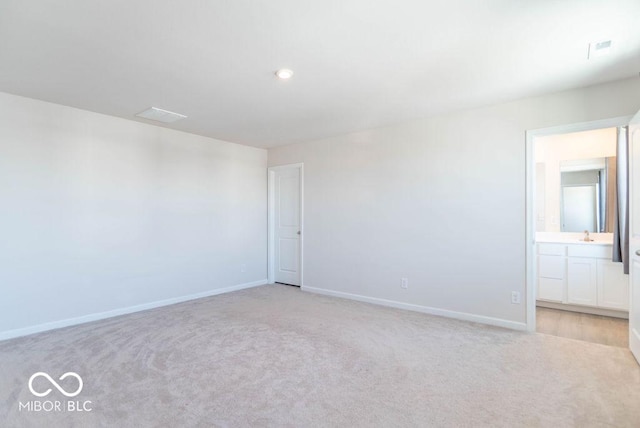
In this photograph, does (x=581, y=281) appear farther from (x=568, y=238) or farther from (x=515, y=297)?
(x=515, y=297)

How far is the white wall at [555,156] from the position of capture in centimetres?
432

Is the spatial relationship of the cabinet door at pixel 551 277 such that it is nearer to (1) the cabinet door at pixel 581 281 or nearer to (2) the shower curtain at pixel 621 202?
(1) the cabinet door at pixel 581 281

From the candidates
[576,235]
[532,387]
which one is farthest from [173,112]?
[576,235]

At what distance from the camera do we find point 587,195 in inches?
171

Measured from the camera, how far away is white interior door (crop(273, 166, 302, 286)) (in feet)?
17.6

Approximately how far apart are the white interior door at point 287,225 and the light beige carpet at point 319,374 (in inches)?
73.8

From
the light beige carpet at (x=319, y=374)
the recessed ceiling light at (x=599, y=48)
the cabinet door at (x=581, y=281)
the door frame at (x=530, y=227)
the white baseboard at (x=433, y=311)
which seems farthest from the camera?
the cabinet door at (x=581, y=281)

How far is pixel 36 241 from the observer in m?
3.23

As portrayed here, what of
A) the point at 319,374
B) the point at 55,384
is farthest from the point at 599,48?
the point at 55,384

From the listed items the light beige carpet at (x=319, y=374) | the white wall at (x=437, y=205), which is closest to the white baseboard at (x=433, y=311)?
the white wall at (x=437, y=205)

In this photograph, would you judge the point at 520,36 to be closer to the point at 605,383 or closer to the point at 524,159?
the point at 524,159

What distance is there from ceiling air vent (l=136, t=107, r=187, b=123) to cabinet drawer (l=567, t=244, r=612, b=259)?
199 inches

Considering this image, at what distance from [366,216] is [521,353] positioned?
7.65 ft

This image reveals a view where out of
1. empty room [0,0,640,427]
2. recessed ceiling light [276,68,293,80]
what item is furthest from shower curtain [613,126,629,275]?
recessed ceiling light [276,68,293,80]
